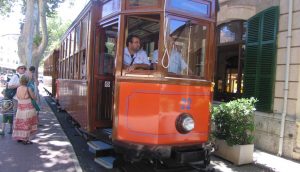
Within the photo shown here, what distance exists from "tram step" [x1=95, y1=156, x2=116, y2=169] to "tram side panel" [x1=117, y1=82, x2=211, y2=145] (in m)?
0.49

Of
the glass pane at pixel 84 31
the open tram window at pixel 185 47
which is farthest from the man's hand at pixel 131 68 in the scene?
→ the glass pane at pixel 84 31

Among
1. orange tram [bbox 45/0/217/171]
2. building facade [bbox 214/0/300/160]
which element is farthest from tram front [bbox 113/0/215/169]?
building facade [bbox 214/0/300/160]

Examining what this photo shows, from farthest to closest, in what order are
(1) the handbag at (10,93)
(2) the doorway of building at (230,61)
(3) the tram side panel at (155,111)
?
(2) the doorway of building at (230,61)
(1) the handbag at (10,93)
(3) the tram side panel at (155,111)

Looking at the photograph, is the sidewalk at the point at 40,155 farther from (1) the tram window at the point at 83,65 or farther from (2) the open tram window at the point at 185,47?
(2) the open tram window at the point at 185,47

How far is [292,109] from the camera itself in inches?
296

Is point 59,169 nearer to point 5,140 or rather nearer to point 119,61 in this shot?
point 119,61

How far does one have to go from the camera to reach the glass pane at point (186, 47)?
16.8 ft

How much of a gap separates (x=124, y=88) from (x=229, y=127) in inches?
109

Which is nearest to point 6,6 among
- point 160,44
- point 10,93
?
point 10,93

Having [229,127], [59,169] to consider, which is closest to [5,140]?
[59,169]

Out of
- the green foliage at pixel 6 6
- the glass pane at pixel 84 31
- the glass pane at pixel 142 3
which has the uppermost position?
the green foliage at pixel 6 6

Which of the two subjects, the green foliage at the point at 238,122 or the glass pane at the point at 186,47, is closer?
the glass pane at the point at 186,47

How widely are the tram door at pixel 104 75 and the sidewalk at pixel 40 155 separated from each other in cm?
99

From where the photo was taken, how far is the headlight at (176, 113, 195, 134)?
512cm
